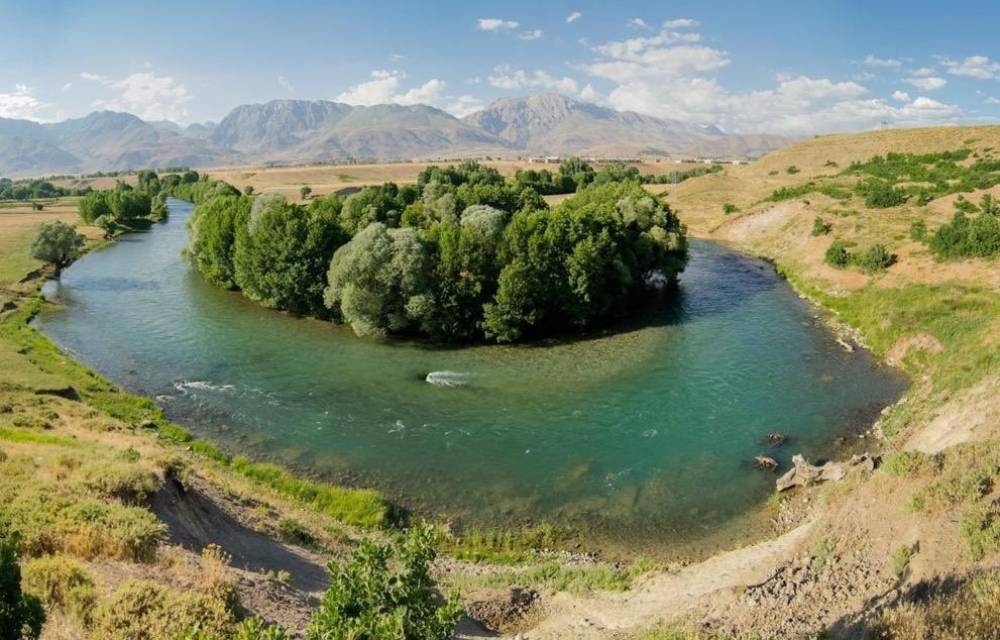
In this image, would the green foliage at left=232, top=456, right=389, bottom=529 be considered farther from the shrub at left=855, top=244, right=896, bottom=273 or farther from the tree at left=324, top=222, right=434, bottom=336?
the shrub at left=855, top=244, right=896, bottom=273

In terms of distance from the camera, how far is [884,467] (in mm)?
25266

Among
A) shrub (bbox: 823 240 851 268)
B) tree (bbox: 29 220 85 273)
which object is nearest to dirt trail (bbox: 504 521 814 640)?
shrub (bbox: 823 240 851 268)

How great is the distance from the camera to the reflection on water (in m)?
35.0

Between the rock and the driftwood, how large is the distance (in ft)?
4.97

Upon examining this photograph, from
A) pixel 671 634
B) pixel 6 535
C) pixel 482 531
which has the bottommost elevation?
pixel 482 531

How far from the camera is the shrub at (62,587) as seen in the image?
53.9ft

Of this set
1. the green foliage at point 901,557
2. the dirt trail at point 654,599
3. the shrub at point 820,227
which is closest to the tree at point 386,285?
the dirt trail at point 654,599

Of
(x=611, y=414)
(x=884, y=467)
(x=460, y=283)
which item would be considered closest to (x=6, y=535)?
(x=884, y=467)

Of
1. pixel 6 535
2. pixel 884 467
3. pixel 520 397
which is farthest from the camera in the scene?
pixel 520 397

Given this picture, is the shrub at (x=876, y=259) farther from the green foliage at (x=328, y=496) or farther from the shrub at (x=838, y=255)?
the green foliage at (x=328, y=496)

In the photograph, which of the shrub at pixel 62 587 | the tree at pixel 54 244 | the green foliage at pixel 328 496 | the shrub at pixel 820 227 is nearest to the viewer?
the shrub at pixel 62 587

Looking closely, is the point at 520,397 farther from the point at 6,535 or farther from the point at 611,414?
the point at 6,535

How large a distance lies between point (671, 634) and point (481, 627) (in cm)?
778

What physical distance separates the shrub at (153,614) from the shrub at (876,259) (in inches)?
3043
